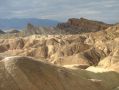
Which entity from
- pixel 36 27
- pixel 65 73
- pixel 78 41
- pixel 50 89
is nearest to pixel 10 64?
pixel 50 89

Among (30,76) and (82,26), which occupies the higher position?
(30,76)

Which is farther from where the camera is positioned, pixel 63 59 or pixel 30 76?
pixel 63 59

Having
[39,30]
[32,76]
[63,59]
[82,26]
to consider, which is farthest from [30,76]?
[82,26]

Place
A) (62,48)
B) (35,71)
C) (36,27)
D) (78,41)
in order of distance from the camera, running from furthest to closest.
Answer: (36,27), (78,41), (62,48), (35,71)

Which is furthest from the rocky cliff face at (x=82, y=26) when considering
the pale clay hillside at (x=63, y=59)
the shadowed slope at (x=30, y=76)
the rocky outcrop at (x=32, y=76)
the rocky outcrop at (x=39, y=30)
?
the shadowed slope at (x=30, y=76)

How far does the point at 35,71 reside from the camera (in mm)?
27734

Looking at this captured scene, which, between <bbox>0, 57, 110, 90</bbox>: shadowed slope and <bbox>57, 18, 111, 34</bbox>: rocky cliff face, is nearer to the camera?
<bbox>0, 57, 110, 90</bbox>: shadowed slope

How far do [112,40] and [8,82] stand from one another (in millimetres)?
91867

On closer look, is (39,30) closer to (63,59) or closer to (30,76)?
(63,59)

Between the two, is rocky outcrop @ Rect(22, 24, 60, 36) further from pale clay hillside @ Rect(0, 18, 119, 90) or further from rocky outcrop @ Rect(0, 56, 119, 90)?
rocky outcrop @ Rect(0, 56, 119, 90)

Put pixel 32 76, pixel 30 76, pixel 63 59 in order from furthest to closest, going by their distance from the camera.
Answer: pixel 63 59
pixel 32 76
pixel 30 76

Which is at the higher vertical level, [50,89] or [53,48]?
[50,89]

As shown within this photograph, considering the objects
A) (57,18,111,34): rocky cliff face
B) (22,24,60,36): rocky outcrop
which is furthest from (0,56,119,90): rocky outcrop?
(57,18,111,34): rocky cliff face

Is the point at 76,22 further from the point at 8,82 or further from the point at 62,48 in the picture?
the point at 8,82
